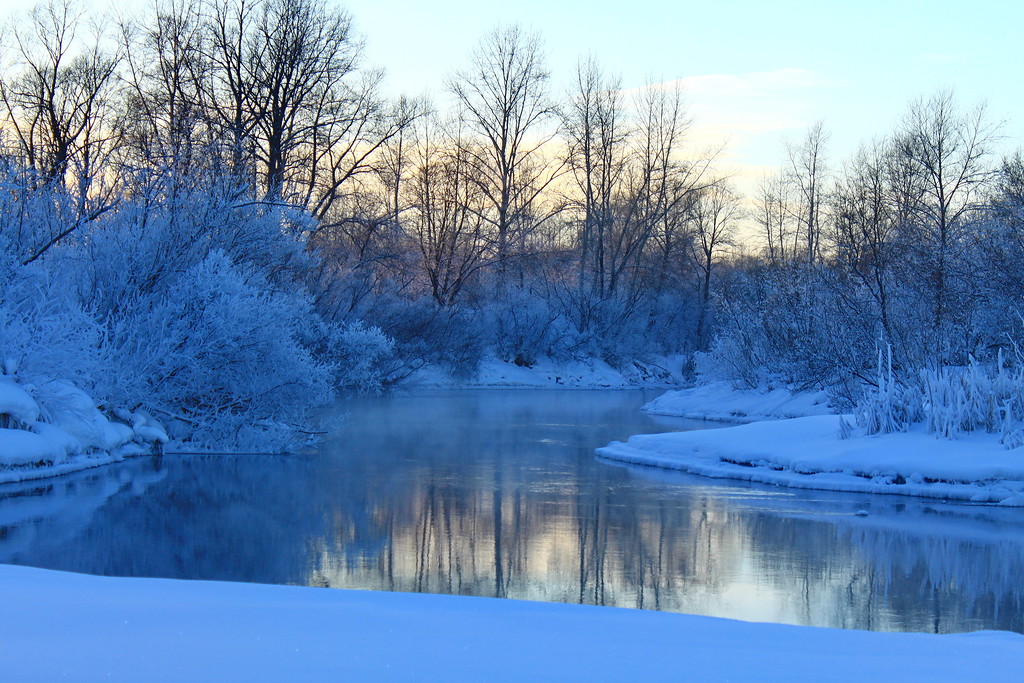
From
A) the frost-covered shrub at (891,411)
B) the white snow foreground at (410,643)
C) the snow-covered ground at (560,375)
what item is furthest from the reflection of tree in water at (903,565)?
the snow-covered ground at (560,375)

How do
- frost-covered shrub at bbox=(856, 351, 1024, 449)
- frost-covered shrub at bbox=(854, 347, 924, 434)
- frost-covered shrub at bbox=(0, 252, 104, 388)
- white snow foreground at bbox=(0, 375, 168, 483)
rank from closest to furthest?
white snow foreground at bbox=(0, 375, 168, 483) → frost-covered shrub at bbox=(856, 351, 1024, 449) → frost-covered shrub at bbox=(0, 252, 104, 388) → frost-covered shrub at bbox=(854, 347, 924, 434)

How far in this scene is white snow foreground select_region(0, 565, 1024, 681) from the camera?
4051mm

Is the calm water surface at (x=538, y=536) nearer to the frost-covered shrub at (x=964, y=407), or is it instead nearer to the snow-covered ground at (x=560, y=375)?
the frost-covered shrub at (x=964, y=407)

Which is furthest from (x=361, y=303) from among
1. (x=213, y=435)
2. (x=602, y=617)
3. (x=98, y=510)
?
(x=602, y=617)

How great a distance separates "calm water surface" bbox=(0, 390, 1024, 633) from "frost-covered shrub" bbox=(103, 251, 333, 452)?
1.16 meters

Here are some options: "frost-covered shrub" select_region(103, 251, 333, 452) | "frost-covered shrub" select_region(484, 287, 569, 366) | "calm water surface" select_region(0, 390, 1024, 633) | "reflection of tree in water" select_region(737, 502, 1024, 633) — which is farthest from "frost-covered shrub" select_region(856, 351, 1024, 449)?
"frost-covered shrub" select_region(484, 287, 569, 366)

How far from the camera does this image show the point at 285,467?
1505cm

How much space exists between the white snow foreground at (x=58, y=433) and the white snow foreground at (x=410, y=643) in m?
7.87

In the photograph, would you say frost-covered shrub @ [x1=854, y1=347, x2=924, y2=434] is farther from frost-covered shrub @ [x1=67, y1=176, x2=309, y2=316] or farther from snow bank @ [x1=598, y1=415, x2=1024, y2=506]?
frost-covered shrub @ [x1=67, y1=176, x2=309, y2=316]

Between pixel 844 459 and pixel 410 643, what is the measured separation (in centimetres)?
1046

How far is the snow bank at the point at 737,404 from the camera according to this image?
2422 centimetres

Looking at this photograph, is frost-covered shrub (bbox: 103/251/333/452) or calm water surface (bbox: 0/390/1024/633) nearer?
calm water surface (bbox: 0/390/1024/633)

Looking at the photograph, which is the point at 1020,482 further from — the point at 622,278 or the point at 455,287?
the point at 622,278

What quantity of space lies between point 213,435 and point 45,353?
3.75 m
